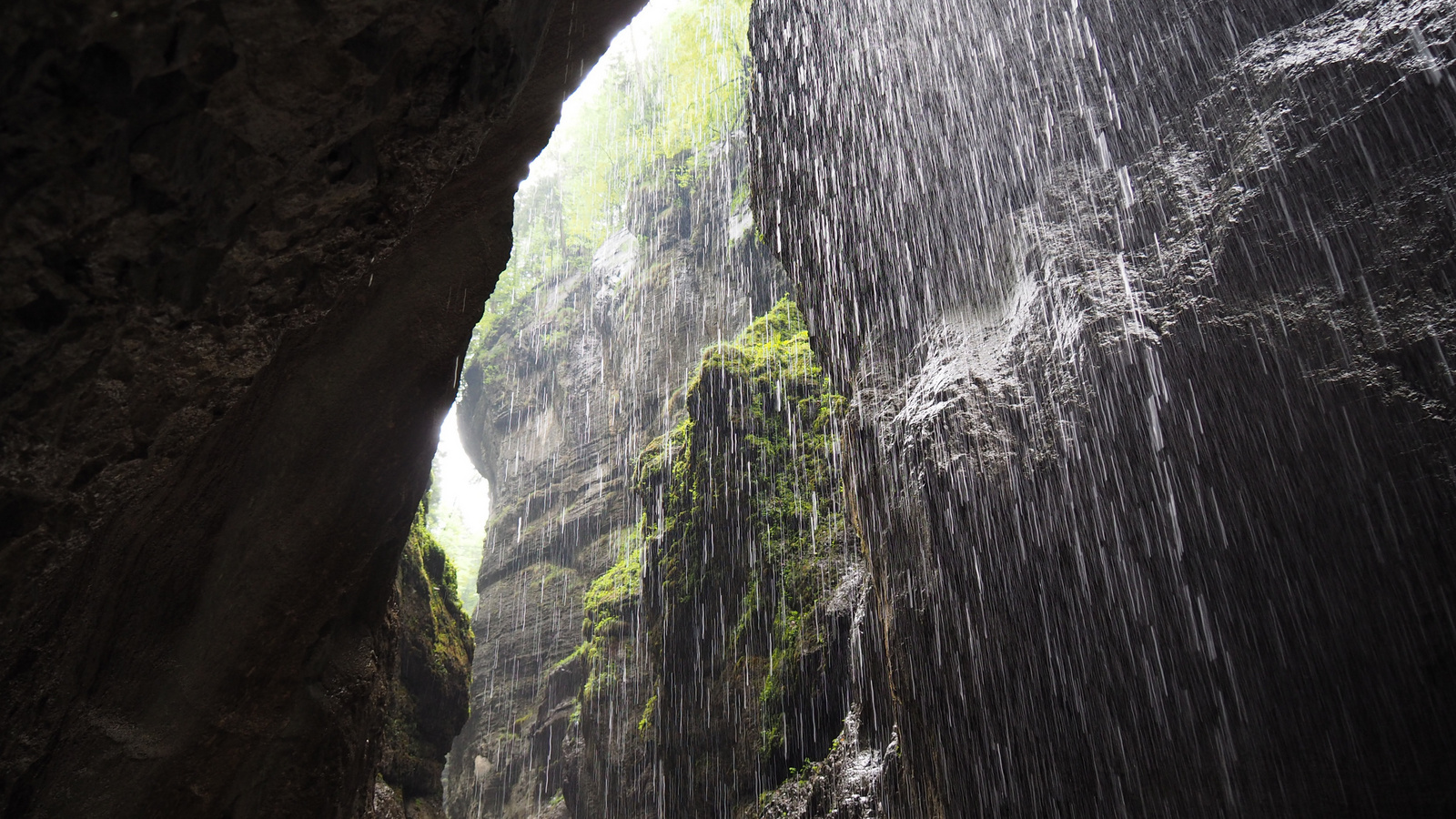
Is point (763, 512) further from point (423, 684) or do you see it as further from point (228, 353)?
point (228, 353)

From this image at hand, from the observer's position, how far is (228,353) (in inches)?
102

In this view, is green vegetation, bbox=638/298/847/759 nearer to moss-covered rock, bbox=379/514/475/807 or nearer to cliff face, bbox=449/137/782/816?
moss-covered rock, bbox=379/514/475/807

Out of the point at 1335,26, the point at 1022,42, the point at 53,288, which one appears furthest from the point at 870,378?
the point at 53,288

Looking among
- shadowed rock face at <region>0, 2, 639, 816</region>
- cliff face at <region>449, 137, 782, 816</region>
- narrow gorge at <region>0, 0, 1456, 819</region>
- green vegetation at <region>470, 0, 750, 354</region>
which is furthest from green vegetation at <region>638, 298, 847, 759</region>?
green vegetation at <region>470, 0, 750, 354</region>

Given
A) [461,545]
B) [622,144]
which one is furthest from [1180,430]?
[461,545]

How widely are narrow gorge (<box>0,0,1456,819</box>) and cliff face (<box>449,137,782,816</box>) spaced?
33.6 feet

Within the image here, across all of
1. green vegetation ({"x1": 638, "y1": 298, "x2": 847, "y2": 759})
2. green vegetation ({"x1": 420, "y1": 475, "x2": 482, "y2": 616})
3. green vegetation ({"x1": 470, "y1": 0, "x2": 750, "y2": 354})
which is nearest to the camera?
green vegetation ({"x1": 638, "y1": 298, "x2": 847, "y2": 759})

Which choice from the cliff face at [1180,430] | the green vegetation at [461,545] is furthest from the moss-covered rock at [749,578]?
the green vegetation at [461,545]

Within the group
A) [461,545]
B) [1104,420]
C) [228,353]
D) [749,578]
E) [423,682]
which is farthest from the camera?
[461,545]

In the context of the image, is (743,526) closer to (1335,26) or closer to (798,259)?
(798,259)

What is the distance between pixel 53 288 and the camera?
2.02 meters

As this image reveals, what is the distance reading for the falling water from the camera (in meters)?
4.80

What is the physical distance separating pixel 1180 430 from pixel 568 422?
21.9m

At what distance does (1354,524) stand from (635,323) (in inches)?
857
